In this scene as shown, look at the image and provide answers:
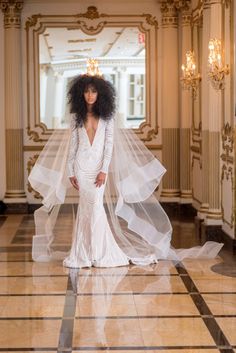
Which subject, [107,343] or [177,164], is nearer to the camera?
[107,343]

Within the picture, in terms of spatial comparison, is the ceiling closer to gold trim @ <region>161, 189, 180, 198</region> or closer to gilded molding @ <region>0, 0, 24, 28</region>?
gilded molding @ <region>0, 0, 24, 28</region>

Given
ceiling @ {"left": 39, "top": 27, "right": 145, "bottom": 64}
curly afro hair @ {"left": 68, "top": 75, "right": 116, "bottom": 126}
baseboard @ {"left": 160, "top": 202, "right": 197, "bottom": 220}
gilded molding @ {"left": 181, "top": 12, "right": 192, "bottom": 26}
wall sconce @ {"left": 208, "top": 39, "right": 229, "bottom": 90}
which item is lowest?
baseboard @ {"left": 160, "top": 202, "right": 197, "bottom": 220}

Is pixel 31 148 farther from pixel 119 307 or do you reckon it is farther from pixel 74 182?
pixel 119 307

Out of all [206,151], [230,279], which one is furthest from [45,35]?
[230,279]

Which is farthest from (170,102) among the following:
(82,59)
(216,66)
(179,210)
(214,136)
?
(216,66)

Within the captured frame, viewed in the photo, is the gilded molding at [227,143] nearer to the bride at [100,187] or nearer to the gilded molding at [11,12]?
the bride at [100,187]

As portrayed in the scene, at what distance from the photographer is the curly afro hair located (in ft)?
25.9

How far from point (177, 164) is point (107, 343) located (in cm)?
749

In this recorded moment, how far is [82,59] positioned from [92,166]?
194 inches

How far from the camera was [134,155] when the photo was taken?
8.25 metres

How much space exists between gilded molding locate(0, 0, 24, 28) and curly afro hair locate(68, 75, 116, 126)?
185 inches

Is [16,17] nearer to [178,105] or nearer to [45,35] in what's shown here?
[45,35]

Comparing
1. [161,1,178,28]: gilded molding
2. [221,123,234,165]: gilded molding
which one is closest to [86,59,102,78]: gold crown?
[161,1,178,28]: gilded molding

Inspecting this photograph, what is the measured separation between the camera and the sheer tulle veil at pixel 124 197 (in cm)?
818
